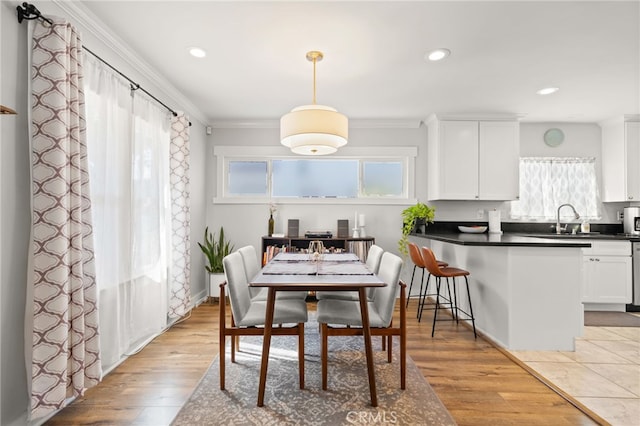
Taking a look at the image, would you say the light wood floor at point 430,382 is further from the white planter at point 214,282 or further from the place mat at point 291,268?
the white planter at point 214,282

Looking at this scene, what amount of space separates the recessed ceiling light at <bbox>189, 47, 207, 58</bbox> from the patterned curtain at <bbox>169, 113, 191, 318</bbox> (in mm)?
940

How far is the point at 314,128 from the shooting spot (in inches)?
87.4

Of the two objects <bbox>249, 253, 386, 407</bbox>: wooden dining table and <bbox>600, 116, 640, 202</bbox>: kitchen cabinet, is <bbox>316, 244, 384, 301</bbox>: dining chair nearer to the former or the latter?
<bbox>249, 253, 386, 407</bbox>: wooden dining table

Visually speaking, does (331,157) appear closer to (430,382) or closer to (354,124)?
(354,124)

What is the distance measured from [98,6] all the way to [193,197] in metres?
2.33

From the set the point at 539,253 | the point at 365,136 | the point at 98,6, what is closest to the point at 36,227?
the point at 98,6

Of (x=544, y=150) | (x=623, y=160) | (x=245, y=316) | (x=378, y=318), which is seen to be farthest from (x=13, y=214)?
(x=623, y=160)

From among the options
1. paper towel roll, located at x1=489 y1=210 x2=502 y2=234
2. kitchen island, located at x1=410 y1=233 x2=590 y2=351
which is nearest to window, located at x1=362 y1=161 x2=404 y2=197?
paper towel roll, located at x1=489 y1=210 x2=502 y2=234

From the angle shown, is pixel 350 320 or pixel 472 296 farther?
pixel 472 296

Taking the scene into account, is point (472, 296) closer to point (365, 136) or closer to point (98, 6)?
point (365, 136)

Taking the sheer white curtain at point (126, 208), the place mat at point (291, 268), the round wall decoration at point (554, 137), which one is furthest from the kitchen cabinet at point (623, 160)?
the sheer white curtain at point (126, 208)

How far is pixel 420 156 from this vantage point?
4.58 m

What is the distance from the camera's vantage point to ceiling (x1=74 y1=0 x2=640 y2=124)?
6.84ft

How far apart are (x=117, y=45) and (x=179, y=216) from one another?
5.43 feet
